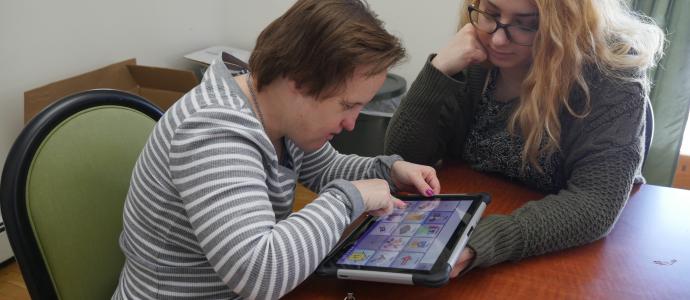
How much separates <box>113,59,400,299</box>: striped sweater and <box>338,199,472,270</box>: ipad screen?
0.19 ft

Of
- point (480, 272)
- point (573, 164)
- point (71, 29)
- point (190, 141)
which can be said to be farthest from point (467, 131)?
point (71, 29)

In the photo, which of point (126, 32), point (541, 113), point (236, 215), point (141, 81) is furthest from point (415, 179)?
point (126, 32)

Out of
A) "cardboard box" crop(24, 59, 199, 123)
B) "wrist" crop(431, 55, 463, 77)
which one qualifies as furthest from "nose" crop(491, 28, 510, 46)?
"cardboard box" crop(24, 59, 199, 123)

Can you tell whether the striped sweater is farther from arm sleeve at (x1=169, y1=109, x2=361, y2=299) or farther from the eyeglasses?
the eyeglasses

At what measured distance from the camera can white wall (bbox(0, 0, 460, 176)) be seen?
1704mm

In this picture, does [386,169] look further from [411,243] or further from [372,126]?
[372,126]

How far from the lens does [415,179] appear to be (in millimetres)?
1017

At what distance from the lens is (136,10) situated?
2129 millimetres

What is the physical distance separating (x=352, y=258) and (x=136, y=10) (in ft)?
5.75

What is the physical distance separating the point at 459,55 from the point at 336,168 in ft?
1.23

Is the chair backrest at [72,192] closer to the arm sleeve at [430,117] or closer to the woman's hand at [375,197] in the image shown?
the woman's hand at [375,197]

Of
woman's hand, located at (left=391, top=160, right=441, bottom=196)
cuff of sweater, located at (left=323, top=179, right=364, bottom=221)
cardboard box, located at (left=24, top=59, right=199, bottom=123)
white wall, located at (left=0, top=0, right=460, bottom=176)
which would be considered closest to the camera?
cuff of sweater, located at (left=323, top=179, right=364, bottom=221)

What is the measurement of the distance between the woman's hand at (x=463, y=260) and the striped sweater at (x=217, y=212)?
0.55 ft

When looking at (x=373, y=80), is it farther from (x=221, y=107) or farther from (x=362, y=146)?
(x=362, y=146)
